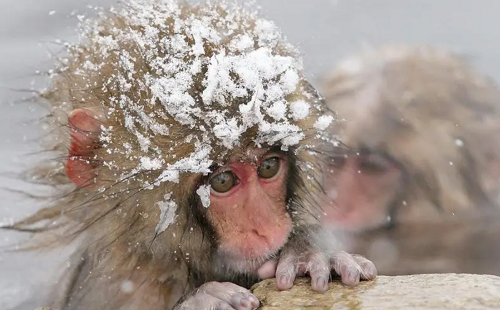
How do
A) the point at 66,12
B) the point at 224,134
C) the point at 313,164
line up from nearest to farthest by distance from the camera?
the point at 224,134 < the point at 313,164 < the point at 66,12

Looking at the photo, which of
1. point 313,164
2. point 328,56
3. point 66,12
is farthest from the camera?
point 328,56

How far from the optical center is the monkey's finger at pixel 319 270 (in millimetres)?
1958

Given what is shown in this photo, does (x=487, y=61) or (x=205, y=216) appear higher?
(x=487, y=61)

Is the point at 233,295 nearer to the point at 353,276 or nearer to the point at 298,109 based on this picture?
the point at 353,276

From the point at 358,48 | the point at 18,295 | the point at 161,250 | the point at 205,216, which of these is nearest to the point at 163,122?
the point at 205,216

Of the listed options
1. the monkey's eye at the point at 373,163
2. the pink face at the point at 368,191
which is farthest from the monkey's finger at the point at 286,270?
the monkey's eye at the point at 373,163

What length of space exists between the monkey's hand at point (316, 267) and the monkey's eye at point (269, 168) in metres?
0.26

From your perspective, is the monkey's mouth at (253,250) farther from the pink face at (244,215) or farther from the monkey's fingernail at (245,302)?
the monkey's fingernail at (245,302)

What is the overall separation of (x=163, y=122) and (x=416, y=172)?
7.70 feet

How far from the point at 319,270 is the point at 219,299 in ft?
1.03

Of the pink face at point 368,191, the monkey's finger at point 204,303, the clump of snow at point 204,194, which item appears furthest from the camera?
the pink face at point 368,191

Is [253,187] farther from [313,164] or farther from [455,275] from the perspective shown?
[455,275]

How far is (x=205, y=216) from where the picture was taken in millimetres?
2295

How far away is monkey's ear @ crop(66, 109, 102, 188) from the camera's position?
2.29 metres
